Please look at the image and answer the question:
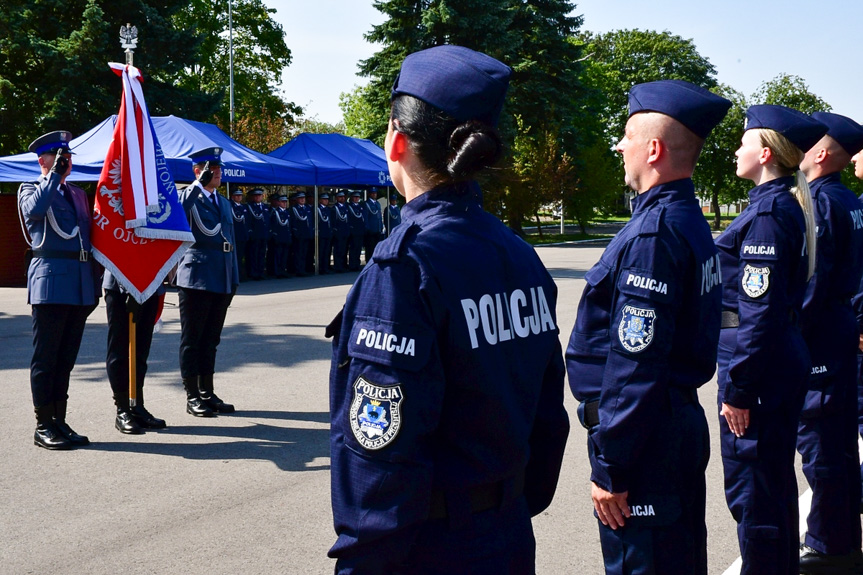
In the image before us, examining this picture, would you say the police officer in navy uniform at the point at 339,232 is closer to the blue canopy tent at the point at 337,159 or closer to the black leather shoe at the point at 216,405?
the blue canopy tent at the point at 337,159

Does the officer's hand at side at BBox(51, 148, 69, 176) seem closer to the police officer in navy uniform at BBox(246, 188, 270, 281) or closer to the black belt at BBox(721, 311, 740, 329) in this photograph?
the black belt at BBox(721, 311, 740, 329)

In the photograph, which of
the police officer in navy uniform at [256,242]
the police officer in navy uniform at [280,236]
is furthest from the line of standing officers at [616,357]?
the police officer in navy uniform at [280,236]

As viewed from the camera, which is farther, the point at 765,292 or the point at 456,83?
the point at 765,292

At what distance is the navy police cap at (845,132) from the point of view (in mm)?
4520

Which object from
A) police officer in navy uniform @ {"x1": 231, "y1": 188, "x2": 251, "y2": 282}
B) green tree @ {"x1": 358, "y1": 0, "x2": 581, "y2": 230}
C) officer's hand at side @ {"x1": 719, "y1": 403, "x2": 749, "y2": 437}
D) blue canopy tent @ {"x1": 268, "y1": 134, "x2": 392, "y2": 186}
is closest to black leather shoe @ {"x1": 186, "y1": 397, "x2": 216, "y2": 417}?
officer's hand at side @ {"x1": 719, "y1": 403, "x2": 749, "y2": 437}

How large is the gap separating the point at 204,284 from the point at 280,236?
14.0 m

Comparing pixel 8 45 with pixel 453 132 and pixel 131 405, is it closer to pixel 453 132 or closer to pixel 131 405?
pixel 131 405

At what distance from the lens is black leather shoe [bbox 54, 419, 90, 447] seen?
6148 millimetres

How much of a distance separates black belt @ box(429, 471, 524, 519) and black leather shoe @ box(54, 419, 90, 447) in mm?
5019

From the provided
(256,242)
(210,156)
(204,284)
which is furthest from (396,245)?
(256,242)

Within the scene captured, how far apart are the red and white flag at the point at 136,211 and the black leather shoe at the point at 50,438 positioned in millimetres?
1103

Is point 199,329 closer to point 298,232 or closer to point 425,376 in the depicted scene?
point 425,376

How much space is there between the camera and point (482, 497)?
189 cm

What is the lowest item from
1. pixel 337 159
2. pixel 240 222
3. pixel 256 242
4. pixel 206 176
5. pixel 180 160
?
pixel 256 242
